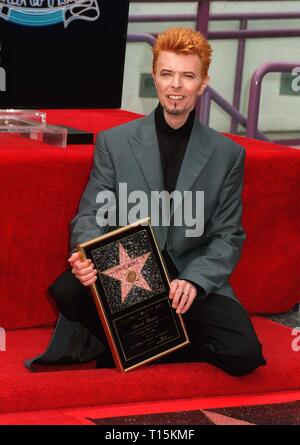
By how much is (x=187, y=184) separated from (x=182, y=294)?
0.34m

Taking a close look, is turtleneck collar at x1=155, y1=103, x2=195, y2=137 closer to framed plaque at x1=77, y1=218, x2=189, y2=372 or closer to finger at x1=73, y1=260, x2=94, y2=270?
framed plaque at x1=77, y1=218, x2=189, y2=372

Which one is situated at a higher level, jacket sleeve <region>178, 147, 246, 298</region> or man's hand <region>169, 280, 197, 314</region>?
jacket sleeve <region>178, 147, 246, 298</region>

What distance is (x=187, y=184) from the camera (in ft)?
9.89

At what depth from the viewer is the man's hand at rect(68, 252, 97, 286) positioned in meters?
2.78

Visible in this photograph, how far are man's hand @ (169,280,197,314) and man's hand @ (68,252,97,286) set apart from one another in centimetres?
24

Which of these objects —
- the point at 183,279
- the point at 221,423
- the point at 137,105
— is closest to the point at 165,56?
the point at 183,279

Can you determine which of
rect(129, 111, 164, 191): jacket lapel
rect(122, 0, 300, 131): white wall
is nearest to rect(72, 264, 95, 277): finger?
rect(129, 111, 164, 191): jacket lapel

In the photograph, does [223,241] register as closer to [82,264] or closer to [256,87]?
[82,264]

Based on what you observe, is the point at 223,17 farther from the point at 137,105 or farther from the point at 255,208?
the point at 255,208

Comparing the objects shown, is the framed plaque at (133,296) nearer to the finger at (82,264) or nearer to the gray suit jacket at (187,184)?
the finger at (82,264)

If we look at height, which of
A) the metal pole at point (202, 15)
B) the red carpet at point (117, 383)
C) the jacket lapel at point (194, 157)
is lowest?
the red carpet at point (117, 383)

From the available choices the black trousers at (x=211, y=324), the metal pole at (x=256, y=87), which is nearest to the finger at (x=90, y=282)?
the black trousers at (x=211, y=324)

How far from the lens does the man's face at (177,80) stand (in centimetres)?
295

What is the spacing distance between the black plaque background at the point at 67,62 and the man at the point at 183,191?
0.84 feet
